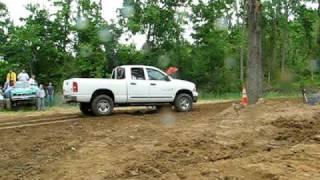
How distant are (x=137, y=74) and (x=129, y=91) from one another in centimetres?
71

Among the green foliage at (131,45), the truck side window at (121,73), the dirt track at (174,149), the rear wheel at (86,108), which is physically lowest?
the dirt track at (174,149)

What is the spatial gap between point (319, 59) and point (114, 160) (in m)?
44.3

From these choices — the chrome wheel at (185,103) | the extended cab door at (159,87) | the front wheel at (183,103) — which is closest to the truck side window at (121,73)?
the extended cab door at (159,87)

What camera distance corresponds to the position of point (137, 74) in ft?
61.1

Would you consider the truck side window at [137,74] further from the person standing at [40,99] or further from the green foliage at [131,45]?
the green foliage at [131,45]

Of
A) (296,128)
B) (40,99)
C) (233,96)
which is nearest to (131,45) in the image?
(233,96)

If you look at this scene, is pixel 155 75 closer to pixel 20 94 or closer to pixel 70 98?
pixel 70 98

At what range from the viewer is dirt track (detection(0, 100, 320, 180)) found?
24.9 feet

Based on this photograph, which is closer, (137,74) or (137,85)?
(137,85)

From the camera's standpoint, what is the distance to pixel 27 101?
840 inches

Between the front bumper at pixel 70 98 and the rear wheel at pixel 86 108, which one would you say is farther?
the rear wheel at pixel 86 108

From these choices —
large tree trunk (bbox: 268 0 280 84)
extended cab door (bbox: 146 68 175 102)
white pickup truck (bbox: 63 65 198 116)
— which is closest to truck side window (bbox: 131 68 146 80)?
white pickup truck (bbox: 63 65 198 116)

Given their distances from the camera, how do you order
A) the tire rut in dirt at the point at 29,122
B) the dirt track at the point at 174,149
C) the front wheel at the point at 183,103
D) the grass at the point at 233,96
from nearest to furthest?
the dirt track at the point at 174,149 → the tire rut in dirt at the point at 29,122 → the front wheel at the point at 183,103 → the grass at the point at 233,96

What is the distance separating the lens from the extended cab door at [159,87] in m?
18.8
